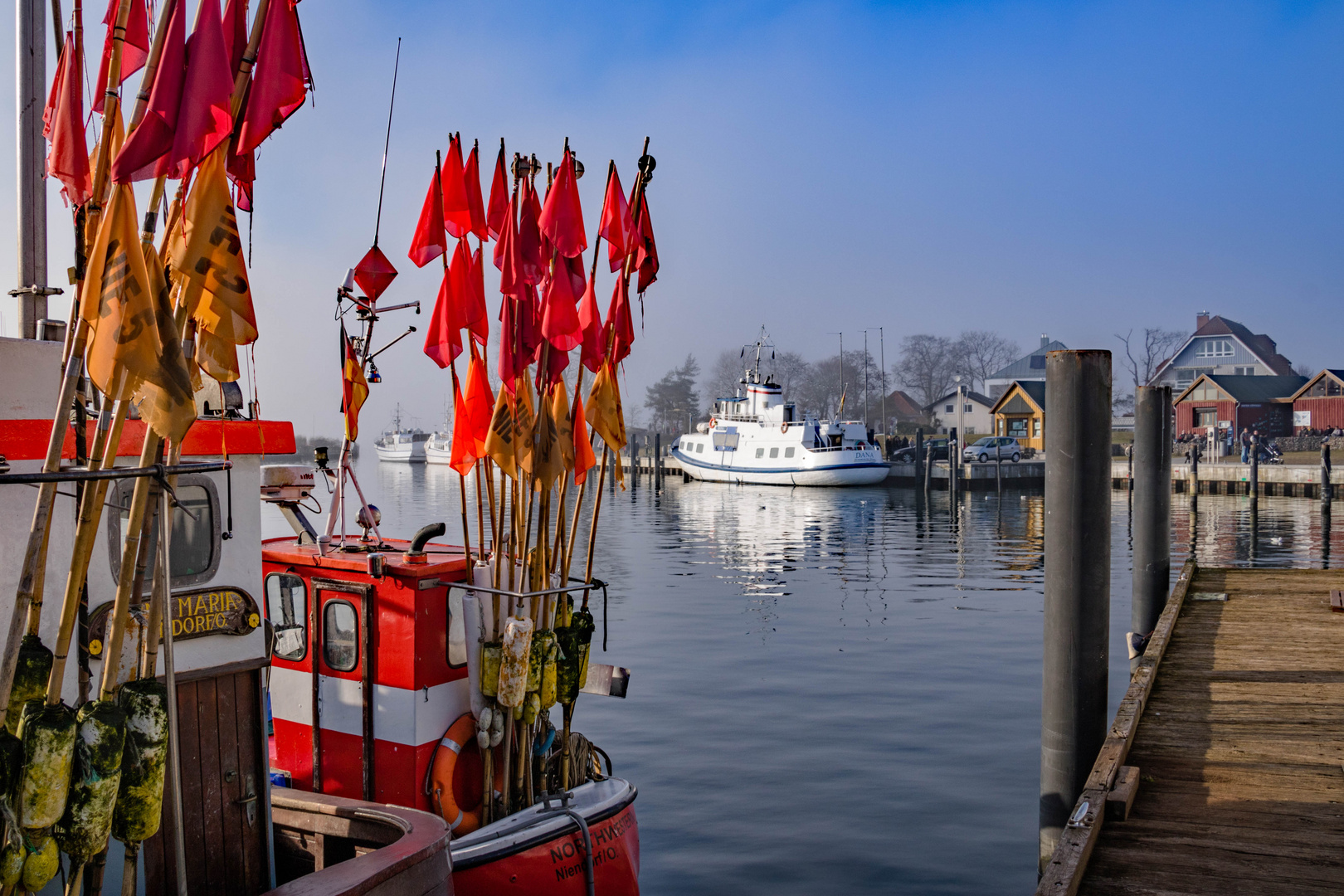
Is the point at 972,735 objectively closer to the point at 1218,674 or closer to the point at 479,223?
the point at 1218,674

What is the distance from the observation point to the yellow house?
7762cm

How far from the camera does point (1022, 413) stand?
78.9 meters

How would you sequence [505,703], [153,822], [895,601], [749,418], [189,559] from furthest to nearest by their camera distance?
[749,418]
[895,601]
[505,703]
[189,559]
[153,822]

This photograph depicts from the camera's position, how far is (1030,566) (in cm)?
2812

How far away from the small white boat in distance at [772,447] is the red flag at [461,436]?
177 ft

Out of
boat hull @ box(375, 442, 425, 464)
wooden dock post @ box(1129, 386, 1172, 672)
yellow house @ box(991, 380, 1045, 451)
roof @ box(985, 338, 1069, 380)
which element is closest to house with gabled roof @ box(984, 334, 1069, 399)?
roof @ box(985, 338, 1069, 380)

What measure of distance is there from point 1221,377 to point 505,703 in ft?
248

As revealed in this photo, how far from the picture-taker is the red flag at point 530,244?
7.60 meters

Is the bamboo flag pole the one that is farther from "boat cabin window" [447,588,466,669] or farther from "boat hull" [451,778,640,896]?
"boat cabin window" [447,588,466,669]

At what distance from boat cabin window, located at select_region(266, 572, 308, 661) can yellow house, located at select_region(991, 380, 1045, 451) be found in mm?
73363

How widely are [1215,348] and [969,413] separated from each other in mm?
24084

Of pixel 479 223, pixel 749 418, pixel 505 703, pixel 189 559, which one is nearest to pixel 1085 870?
pixel 505 703

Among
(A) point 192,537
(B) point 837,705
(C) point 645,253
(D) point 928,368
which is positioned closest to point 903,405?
(D) point 928,368

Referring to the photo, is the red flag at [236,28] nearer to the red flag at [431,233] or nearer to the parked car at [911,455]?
the red flag at [431,233]
